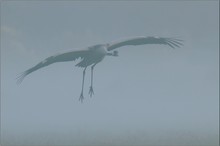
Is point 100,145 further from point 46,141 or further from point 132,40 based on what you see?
point 132,40

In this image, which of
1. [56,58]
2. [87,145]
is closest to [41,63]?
[56,58]

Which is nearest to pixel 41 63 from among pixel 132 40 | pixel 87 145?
pixel 132 40

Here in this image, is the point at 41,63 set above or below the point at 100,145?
below

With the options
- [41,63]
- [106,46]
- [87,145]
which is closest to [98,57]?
[106,46]

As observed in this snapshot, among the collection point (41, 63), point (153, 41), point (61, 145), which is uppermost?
point (61, 145)

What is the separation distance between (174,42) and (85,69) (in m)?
2.54

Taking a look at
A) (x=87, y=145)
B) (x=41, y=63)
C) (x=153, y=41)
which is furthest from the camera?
(x=87, y=145)

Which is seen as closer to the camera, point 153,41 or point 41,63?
point 41,63

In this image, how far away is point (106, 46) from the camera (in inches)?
520

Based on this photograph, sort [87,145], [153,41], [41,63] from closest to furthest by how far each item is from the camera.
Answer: [41,63] < [153,41] < [87,145]

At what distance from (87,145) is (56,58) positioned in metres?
178

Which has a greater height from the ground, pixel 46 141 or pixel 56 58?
pixel 46 141

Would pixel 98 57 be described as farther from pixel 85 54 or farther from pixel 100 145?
pixel 100 145

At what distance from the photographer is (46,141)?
196500 millimetres
